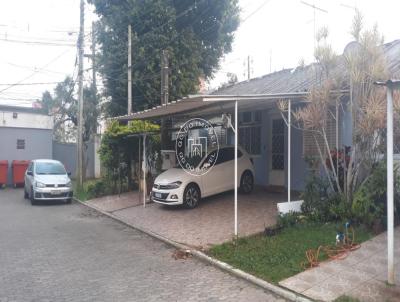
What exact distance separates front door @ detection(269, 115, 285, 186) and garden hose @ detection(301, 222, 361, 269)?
19.5 feet

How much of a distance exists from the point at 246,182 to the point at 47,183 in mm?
7217

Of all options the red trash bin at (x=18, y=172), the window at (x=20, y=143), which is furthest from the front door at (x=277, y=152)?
the window at (x=20, y=143)

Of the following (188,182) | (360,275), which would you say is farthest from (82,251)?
(360,275)

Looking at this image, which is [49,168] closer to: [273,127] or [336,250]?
[273,127]

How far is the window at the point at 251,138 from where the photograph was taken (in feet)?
45.8

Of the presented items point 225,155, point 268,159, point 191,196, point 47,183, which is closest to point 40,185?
point 47,183

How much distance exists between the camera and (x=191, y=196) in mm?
11125

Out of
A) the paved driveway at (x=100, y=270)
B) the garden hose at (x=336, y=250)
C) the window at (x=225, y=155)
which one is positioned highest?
the window at (x=225, y=155)

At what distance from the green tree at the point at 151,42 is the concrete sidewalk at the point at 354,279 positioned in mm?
13273

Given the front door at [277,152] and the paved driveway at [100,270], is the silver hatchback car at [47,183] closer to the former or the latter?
the paved driveway at [100,270]

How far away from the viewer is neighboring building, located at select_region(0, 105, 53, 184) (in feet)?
75.7

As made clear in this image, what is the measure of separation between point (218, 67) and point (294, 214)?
14286 millimetres

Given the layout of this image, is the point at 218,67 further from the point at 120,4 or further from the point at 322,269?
the point at 322,269

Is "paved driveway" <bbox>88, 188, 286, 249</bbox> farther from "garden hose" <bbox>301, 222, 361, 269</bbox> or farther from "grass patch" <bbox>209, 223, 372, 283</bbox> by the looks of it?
"garden hose" <bbox>301, 222, 361, 269</bbox>
